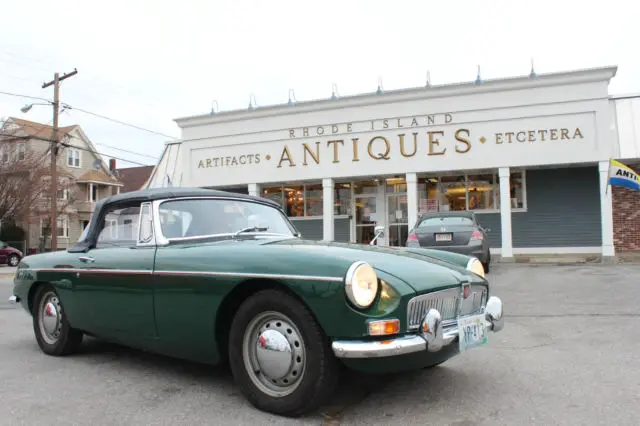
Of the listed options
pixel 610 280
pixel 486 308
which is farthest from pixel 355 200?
pixel 486 308

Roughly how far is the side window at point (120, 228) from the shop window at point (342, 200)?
1528 centimetres

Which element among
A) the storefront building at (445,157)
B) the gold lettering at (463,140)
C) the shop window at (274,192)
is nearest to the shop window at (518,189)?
the storefront building at (445,157)

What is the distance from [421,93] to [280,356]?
15186 mm

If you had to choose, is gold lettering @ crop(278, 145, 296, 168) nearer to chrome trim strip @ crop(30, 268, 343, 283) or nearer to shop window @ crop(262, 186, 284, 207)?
shop window @ crop(262, 186, 284, 207)

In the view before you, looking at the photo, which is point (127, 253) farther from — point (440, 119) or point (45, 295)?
point (440, 119)

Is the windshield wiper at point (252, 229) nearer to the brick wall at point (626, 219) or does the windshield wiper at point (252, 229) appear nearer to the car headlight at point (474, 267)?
the car headlight at point (474, 267)

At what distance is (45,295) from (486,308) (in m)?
3.89

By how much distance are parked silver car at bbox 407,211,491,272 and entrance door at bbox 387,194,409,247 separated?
7161 millimetres

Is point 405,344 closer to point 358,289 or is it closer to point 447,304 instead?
point 358,289

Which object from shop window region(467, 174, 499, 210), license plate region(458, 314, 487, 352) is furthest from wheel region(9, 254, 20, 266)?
license plate region(458, 314, 487, 352)

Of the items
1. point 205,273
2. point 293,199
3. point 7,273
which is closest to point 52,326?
point 205,273

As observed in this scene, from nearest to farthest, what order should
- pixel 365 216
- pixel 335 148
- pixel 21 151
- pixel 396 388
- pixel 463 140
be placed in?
pixel 396 388 → pixel 463 140 → pixel 335 148 → pixel 365 216 → pixel 21 151

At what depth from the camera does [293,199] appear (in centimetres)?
2059

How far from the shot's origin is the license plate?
3.19m
